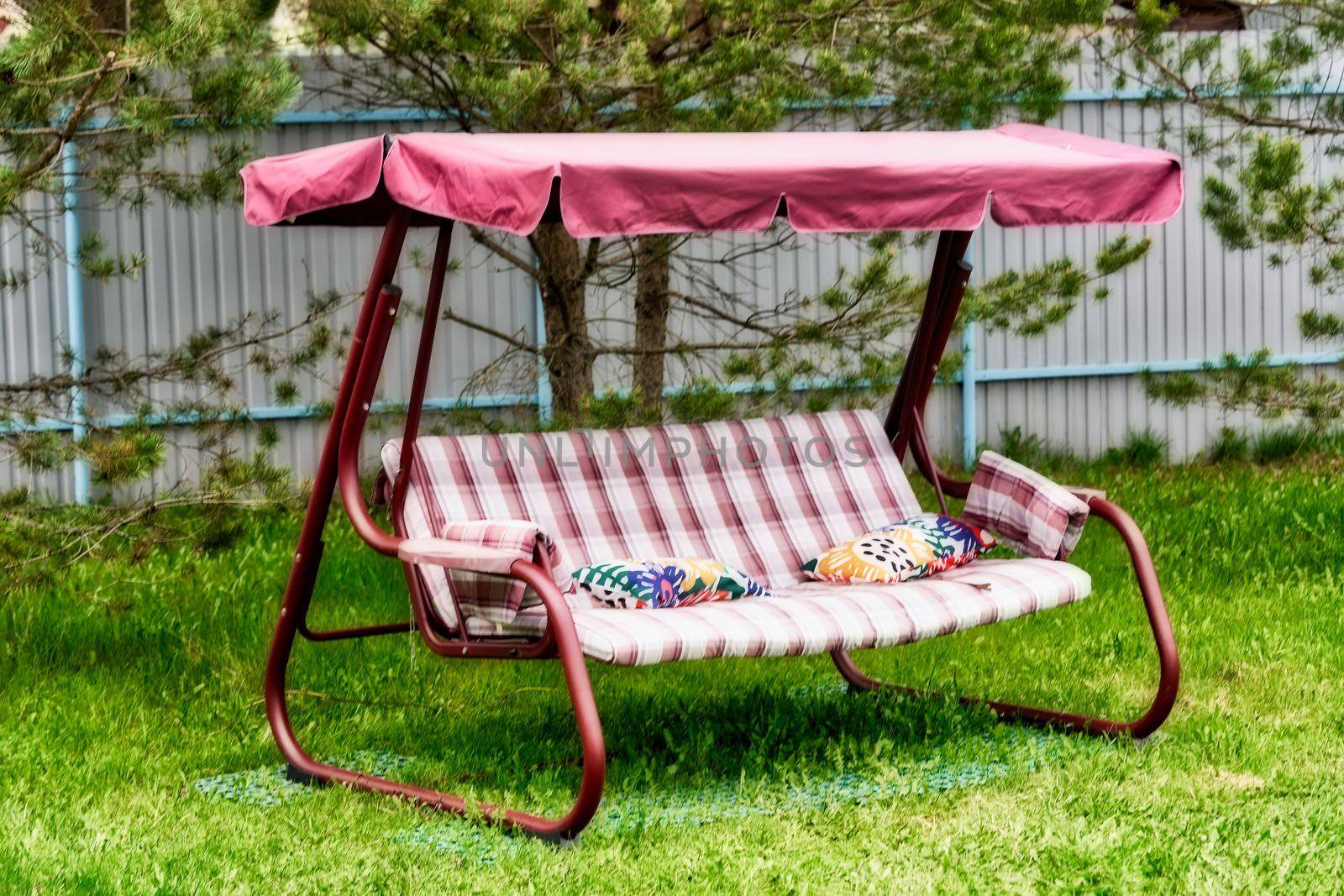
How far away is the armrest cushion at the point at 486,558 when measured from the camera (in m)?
3.62

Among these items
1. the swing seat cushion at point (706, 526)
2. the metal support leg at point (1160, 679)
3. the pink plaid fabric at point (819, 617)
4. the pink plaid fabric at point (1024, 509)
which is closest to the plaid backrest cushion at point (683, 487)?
the swing seat cushion at point (706, 526)

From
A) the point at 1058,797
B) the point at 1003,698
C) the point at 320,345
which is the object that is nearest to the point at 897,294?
the point at 1003,698

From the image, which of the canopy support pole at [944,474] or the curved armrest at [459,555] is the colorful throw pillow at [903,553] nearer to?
the canopy support pole at [944,474]

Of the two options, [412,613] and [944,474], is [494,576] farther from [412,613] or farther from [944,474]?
[944,474]

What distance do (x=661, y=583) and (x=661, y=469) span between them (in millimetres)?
706

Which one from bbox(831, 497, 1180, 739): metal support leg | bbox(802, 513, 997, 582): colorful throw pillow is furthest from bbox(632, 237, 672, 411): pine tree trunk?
bbox(831, 497, 1180, 739): metal support leg

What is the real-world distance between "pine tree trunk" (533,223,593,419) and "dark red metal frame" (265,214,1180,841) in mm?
1576

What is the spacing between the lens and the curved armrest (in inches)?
141

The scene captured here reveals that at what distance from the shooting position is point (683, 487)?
188 inches

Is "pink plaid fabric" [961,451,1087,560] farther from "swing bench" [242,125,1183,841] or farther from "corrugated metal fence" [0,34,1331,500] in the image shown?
"corrugated metal fence" [0,34,1331,500]

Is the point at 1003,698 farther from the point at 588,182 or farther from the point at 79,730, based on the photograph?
the point at 79,730

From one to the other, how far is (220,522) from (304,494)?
27cm

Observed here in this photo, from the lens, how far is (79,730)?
4.45m

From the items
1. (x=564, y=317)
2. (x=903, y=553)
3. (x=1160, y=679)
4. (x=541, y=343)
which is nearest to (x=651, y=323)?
(x=564, y=317)
